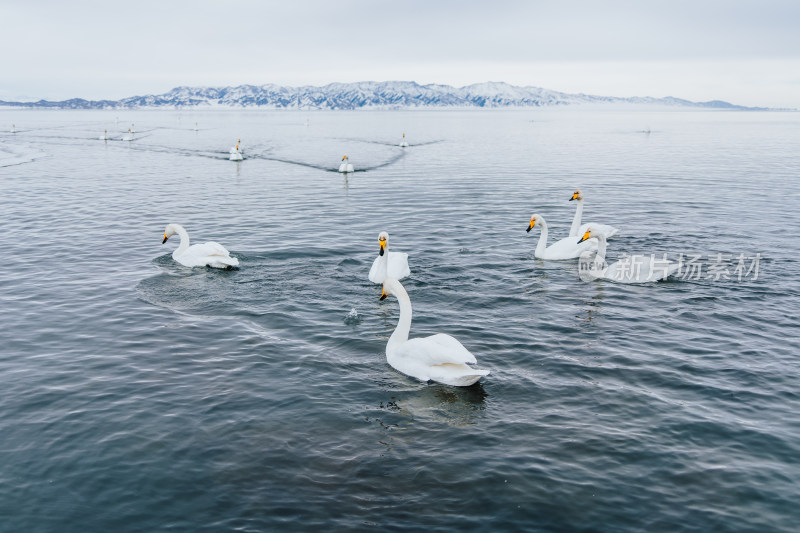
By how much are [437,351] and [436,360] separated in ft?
0.65

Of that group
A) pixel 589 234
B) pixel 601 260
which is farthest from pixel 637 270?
pixel 589 234

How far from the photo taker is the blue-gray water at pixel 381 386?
29.3ft

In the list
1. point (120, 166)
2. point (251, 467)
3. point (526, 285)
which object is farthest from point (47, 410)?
point (120, 166)

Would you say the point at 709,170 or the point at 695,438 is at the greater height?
the point at 709,170

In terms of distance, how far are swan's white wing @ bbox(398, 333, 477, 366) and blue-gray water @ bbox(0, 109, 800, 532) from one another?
1.89ft

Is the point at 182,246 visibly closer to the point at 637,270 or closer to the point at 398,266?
the point at 398,266

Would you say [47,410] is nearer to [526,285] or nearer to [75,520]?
[75,520]

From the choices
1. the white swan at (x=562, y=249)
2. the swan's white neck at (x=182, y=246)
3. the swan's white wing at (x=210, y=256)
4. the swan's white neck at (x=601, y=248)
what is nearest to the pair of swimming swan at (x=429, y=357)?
the swan's white wing at (x=210, y=256)

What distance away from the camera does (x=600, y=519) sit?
8.52m

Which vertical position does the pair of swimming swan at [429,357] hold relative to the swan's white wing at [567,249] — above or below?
below

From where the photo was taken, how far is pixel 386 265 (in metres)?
17.8

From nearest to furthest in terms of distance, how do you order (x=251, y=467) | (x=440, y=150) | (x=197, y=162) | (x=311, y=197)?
(x=251, y=467)
(x=311, y=197)
(x=197, y=162)
(x=440, y=150)

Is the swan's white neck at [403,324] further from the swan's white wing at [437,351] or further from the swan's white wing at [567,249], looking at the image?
the swan's white wing at [567,249]

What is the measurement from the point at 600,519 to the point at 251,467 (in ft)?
17.0
